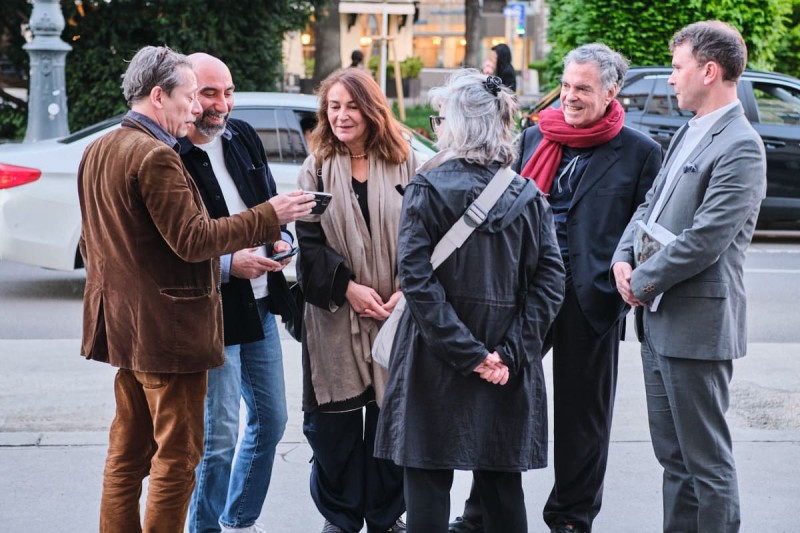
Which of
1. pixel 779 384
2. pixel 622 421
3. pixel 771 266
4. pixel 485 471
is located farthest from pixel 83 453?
pixel 771 266

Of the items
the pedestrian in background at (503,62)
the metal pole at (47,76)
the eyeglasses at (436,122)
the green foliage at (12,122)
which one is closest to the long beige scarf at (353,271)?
the eyeglasses at (436,122)

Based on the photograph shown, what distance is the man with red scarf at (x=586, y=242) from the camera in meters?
4.05

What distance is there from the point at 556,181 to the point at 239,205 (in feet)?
4.11

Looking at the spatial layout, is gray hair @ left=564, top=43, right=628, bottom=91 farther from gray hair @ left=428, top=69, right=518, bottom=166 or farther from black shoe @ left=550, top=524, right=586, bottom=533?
black shoe @ left=550, top=524, right=586, bottom=533

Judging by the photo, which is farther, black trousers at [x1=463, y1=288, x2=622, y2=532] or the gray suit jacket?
black trousers at [x1=463, y1=288, x2=622, y2=532]

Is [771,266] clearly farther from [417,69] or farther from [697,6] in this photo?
[417,69]

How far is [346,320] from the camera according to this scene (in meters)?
3.99

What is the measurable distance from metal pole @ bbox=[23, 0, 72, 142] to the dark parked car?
19.1ft

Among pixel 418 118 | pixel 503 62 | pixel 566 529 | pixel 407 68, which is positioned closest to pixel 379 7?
pixel 503 62

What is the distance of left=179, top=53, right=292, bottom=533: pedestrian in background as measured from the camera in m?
3.73

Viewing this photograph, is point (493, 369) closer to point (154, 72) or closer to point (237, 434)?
point (237, 434)

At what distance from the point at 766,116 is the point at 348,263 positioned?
8672 millimetres

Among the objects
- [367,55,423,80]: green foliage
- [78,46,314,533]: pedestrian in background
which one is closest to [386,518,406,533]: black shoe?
[78,46,314,533]: pedestrian in background

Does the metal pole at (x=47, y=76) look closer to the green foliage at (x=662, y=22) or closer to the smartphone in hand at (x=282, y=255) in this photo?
the green foliage at (x=662, y=22)
